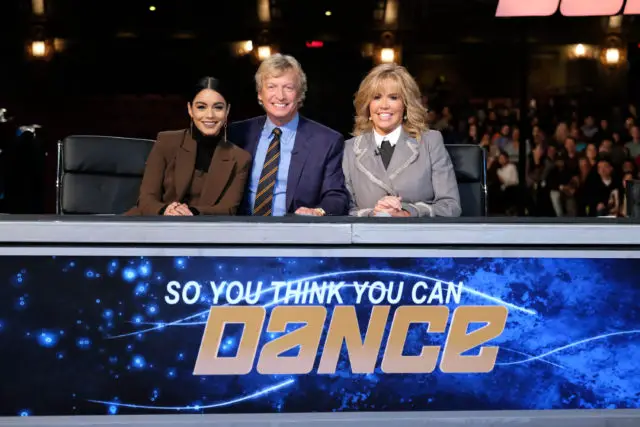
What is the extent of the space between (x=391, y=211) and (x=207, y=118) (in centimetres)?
73

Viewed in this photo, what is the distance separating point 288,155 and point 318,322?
1.10 meters

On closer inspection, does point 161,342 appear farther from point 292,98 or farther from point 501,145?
point 501,145

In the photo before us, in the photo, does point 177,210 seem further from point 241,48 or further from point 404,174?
point 241,48

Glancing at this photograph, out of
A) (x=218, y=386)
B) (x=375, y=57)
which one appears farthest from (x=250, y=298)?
(x=375, y=57)

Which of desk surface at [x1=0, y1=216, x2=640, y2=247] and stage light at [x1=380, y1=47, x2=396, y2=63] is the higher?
stage light at [x1=380, y1=47, x2=396, y2=63]

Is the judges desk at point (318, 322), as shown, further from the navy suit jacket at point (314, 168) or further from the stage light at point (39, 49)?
the stage light at point (39, 49)

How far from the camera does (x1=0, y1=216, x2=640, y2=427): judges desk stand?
2762 mm

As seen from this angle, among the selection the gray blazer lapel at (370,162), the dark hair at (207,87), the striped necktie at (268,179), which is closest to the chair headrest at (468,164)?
the gray blazer lapel at (370,162)

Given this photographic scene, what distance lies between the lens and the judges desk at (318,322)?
276 cm

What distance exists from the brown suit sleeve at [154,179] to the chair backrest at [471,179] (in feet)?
4.06

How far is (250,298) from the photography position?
281 cm

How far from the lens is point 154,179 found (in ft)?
11.9

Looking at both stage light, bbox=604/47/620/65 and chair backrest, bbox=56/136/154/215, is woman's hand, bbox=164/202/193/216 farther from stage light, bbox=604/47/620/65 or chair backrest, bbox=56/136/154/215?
stage light, bbox=604/47/620/65

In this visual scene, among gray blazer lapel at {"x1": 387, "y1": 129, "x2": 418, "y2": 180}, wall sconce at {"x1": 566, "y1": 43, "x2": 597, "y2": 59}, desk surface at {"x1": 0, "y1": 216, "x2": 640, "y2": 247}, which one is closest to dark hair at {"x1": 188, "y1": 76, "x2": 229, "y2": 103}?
gray blazer lapel at {"x1": 387, "y1": 129, "x2": 418, "y2": 180}
